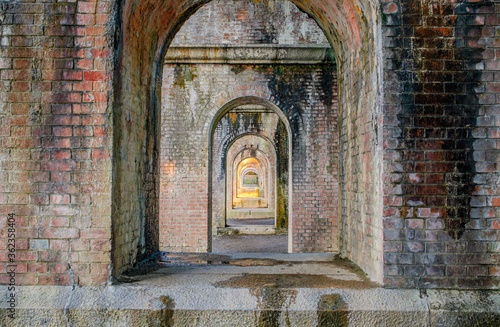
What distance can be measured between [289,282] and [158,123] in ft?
8.36

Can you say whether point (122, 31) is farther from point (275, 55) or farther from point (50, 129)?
point (275, 55)

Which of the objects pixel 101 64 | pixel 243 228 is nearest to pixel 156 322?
pixel 101 64

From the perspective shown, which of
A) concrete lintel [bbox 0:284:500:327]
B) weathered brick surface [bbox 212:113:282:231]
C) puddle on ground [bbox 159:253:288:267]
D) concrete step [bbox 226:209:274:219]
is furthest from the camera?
concrete step [bbox 226:209:274:219]

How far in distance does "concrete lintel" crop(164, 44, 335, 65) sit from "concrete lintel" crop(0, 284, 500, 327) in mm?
6221

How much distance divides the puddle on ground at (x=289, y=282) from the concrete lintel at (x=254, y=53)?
5.83m

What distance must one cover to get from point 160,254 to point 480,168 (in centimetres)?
351

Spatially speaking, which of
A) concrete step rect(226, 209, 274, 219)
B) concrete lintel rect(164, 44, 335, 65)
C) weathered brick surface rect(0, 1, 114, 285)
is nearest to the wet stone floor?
weathered brick surface rect(0, 1, 114, 285)

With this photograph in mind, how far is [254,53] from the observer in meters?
7.99

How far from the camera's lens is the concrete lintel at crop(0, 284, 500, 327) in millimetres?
2701

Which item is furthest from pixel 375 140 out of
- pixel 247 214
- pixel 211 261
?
pixel 247 214

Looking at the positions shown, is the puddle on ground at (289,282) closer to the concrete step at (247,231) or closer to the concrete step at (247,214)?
the concrete step at (247,231)

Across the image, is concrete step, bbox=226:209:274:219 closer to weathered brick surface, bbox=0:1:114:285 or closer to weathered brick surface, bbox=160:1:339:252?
weathered brick surface, bbox=160:1:339:252

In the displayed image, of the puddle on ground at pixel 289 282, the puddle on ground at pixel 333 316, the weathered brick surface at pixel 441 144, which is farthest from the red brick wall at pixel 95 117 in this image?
the puddle on ground at pixel 333 316

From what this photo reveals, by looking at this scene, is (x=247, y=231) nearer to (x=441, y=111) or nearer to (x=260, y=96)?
(x=260, y=96)
